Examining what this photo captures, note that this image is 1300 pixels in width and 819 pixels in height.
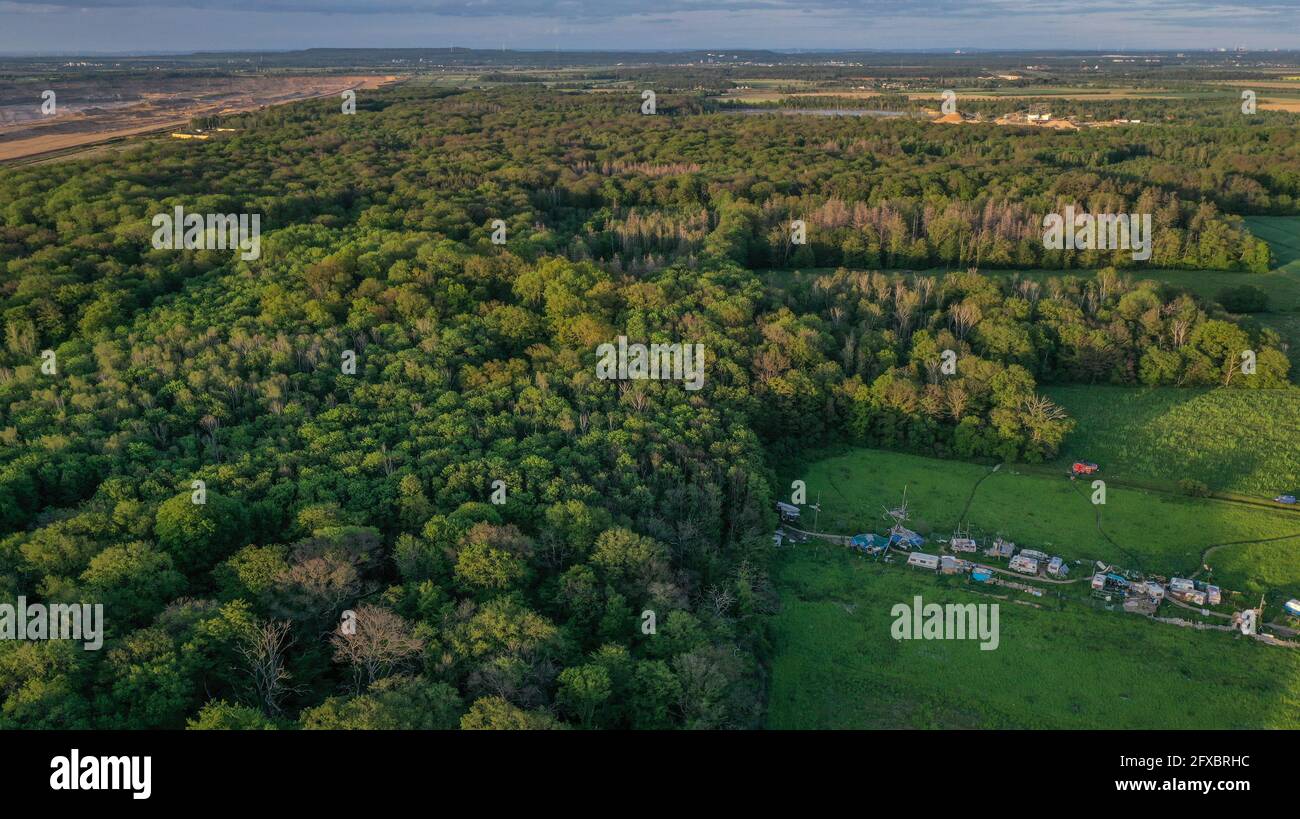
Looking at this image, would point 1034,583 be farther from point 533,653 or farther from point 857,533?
point 533,653

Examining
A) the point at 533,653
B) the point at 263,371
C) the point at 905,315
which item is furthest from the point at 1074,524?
the point at 263,371

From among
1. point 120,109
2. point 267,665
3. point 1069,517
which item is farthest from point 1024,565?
point 120,109

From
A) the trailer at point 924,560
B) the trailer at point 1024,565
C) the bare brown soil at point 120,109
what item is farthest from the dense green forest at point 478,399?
the bare brown soil at point 120,109

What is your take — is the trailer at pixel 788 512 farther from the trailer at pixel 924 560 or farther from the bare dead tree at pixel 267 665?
the bare dead tree at pixel 267 665

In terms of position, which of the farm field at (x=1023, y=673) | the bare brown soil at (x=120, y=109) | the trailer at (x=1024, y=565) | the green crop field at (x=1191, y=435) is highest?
the bare brown soil at (x=120, y=109)

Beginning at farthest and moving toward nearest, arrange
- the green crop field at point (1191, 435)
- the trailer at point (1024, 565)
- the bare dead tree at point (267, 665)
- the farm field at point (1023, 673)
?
the green crop field at point (1191, 435)
the trailer at point (1024, 565)
the farm field at point (1023, 673)
the bare dead tree at point (267, 665)

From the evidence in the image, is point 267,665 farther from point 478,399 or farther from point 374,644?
point 478,399
